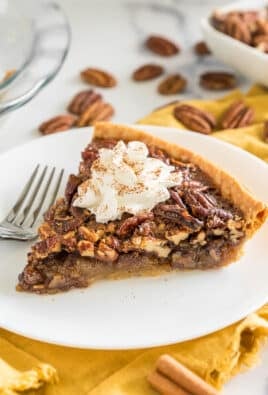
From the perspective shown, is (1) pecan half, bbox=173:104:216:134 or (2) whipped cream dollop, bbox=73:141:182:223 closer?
(2) whipped cream dollop, bbox=73:141:182:223

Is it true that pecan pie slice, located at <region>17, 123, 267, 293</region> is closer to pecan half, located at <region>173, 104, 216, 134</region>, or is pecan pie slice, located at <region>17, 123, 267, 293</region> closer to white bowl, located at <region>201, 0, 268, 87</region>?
pecan half, located at <region>173, 104, 216, 134</region>

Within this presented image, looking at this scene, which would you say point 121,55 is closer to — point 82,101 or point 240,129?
point 82,101

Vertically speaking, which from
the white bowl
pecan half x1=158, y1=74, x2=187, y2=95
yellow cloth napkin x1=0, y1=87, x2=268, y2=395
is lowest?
yellow cloth napkin x1=0, y1=87, x2=268, y2=395

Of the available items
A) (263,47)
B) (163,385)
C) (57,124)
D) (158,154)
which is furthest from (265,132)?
(163,385)

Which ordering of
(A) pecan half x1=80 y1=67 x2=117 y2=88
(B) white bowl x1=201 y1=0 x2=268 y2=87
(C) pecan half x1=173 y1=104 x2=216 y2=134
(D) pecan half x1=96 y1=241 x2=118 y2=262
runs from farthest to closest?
1. (A) pecan half x1=80 y1=67 x2=117 y2=88
2. (B) white bowl x1=201 y1=0 x2=268 y2=87
3. (C) pecan half x1=173 y1=104 x2=216 y2=134
4. (D) pecan half x1=96 y1=241 x2=118 y2=262

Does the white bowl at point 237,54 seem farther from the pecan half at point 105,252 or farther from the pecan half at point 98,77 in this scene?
the pecan half at point 105,252

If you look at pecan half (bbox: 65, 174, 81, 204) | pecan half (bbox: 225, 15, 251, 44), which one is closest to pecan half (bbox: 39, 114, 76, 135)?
pecan half (bbox: 65, 174, 81, 204)

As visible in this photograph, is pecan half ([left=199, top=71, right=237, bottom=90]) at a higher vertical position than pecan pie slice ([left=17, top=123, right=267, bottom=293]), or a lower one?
higher
